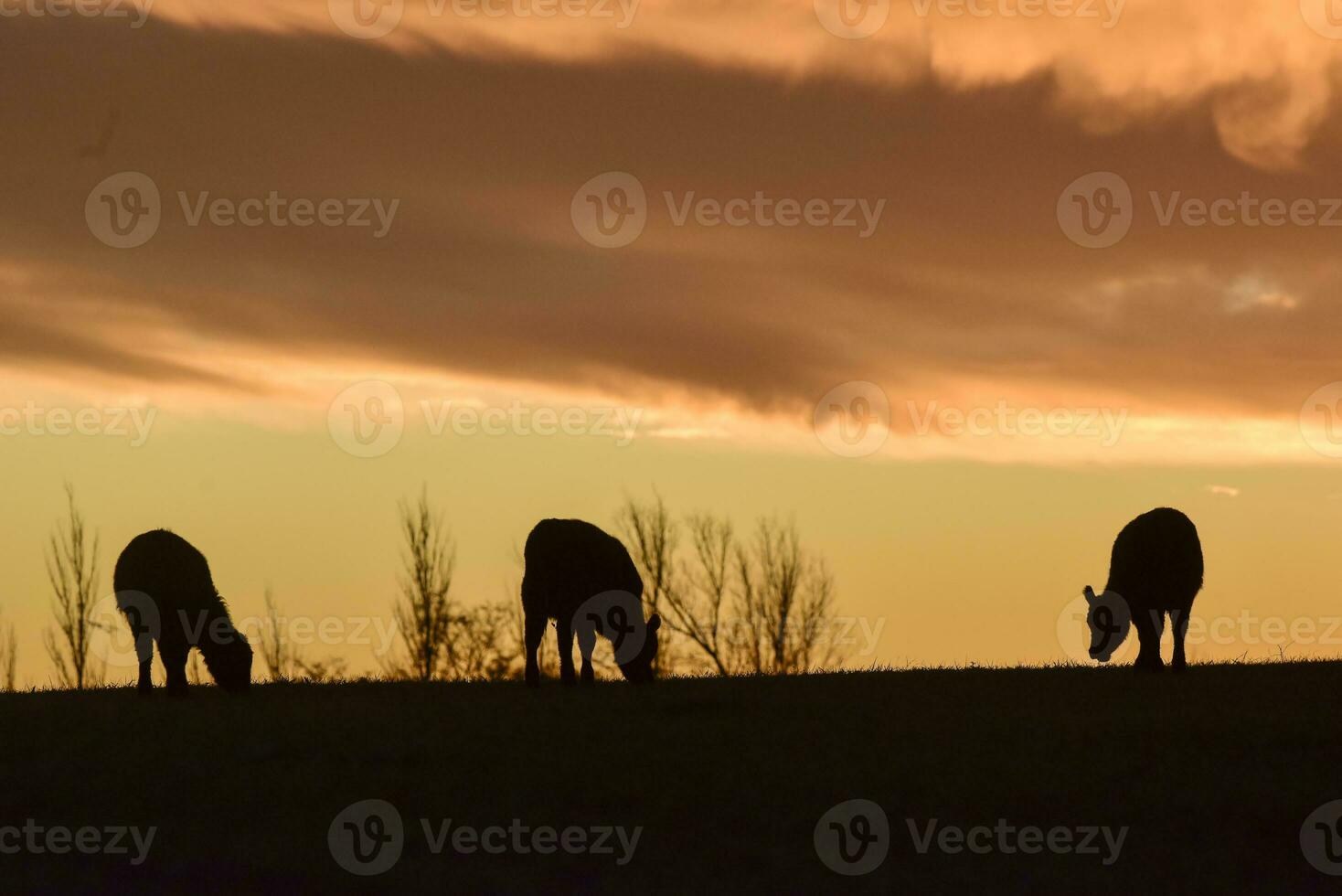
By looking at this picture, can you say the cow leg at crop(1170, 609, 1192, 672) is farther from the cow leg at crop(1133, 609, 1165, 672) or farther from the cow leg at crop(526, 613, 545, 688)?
the cow leg at crop(526, 613, 545, 688)

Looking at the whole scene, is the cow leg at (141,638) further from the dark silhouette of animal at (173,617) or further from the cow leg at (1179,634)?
the cow leg at (1179,634)

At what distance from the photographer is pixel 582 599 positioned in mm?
25078

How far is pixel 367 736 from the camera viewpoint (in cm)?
1964

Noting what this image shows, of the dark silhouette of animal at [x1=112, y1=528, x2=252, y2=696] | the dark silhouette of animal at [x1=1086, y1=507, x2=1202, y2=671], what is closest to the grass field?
the dark silhouette of animal at [x1=112, y1=528, x2=252, y2=696]

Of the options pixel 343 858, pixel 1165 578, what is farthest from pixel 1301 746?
pixel 343 858

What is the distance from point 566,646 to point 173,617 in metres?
6.63

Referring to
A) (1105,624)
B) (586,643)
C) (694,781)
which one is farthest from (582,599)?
→ (1105,624)

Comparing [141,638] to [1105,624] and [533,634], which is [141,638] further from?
[1105,624]

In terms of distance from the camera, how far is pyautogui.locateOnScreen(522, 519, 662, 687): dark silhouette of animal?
25.0 metres

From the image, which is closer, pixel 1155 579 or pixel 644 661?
pixel 644 661

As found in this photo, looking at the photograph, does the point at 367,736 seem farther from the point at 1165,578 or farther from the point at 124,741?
the point at 1165,578

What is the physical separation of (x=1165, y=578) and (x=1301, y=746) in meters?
8.40

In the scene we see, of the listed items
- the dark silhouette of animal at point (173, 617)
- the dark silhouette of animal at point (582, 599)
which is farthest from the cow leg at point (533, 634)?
the dark silhouette of animal at point (173, 617)

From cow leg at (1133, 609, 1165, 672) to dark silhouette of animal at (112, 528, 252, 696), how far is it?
15.0 meters
